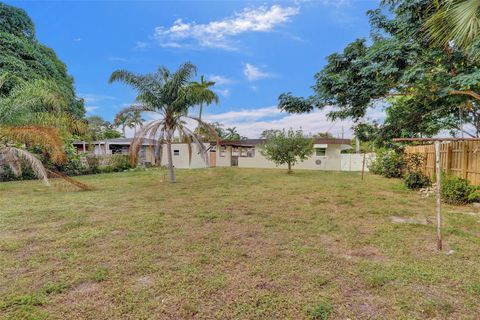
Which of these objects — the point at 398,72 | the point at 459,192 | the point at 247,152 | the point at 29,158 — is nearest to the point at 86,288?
the point at 398,72

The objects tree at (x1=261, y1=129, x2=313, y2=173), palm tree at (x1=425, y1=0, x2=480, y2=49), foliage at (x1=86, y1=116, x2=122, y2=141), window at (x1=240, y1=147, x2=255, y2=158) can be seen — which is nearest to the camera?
palm tree at (x1=425, y1=0, x2=480, y2=49)

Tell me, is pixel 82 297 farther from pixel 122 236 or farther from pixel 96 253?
pixel 122 236

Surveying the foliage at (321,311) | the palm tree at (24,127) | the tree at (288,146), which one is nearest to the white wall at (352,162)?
the tree at (288,146)

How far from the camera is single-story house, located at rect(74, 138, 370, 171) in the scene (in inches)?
776

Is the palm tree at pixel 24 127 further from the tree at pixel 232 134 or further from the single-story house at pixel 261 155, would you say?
the tree at pixel 232 134

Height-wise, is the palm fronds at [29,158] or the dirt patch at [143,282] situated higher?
the palm fronds at [29,158]

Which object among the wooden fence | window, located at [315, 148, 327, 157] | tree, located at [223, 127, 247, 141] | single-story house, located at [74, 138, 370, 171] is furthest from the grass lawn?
tree, located at [223, 127, 247, 141]

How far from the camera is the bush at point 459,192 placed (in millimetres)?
6742

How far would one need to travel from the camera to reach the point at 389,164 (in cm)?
1377

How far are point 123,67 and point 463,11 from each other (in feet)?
36.5

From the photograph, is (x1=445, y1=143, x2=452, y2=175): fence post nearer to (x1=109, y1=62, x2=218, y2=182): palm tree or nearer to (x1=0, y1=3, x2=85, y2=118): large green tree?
(x1=109, y1=62, x2=218, y2=182): palm tree

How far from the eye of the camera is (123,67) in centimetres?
1092

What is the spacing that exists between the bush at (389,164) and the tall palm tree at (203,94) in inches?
400

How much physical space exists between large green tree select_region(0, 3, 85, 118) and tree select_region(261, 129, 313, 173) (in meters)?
11.3
